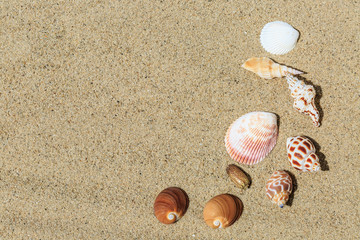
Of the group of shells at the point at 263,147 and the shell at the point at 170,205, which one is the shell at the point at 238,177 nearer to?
the group of shells at the point at 263,147

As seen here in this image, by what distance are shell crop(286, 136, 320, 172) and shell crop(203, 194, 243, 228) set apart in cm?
54

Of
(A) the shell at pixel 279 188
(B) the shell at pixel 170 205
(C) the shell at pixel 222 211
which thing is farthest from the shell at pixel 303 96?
(B) the shell at pixel 170 205

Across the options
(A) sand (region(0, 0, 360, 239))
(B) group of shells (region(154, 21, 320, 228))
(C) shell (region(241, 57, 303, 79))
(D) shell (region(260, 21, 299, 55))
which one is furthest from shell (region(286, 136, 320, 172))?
(D) shell (region(260, 21, 299, 55))

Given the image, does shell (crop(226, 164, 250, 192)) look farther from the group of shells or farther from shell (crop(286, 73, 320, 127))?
shell (crop(286, 73, 320, 127))

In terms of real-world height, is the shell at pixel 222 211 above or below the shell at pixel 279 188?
below

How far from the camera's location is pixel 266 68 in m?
2.55

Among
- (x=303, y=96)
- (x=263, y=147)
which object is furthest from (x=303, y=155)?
(x=303, y=96)

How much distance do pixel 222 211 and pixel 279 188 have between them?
0.46 m

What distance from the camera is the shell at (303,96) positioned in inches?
96.5

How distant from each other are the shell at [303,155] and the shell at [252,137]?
0.17m

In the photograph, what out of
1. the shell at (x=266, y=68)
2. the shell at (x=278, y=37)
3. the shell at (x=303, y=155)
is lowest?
the shell at (x=303, y=155)

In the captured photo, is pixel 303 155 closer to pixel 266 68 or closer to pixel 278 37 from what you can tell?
pixel 266 68

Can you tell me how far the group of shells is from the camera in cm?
246

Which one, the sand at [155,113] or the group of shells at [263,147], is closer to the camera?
the group of shells at [263,147]
